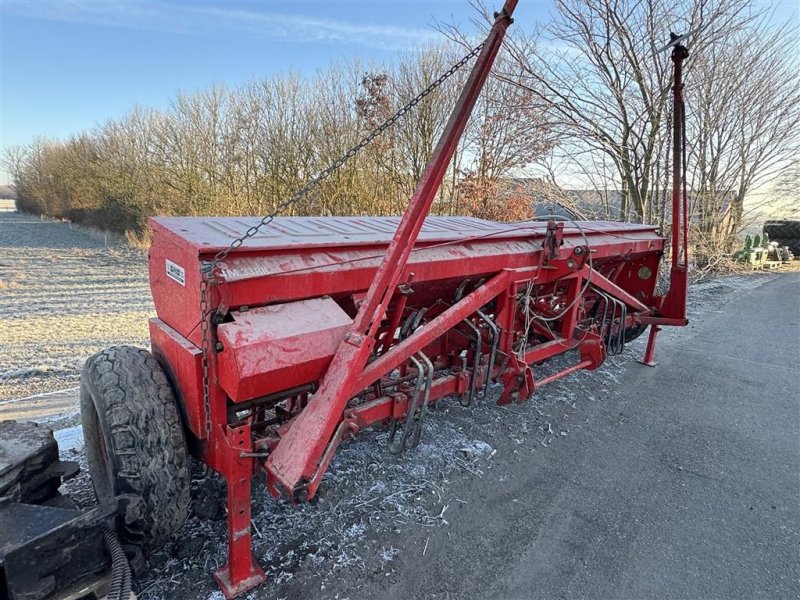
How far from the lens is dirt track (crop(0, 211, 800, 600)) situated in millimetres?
2160

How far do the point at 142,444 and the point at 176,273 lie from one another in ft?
2.32

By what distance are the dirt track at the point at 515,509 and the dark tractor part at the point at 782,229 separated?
52.1 feet

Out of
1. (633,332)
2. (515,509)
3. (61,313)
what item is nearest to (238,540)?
(515,509)

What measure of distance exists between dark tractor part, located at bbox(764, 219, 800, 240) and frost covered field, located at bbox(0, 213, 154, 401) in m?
19.3

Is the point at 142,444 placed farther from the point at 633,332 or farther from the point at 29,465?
the point at 633,332

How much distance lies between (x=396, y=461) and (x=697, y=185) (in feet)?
43.9

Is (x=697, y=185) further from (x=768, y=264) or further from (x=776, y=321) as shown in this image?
(x=776, y=321)

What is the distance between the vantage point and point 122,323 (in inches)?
249

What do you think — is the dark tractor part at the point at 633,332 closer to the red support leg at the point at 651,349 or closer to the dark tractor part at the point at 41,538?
the red support leg at the point at 651,349

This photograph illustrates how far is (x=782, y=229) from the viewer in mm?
16547

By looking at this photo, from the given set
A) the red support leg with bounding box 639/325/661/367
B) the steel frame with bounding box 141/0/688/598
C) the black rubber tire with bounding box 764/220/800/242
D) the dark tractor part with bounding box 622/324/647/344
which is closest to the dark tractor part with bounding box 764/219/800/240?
the black rubber tire with bounding box 764/220/800/242

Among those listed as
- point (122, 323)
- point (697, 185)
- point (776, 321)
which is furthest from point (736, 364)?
point (697, 185)

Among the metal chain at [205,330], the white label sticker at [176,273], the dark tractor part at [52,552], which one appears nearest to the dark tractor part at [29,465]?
the dark tractor part at [52,552]

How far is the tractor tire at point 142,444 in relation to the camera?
6.22 feet
